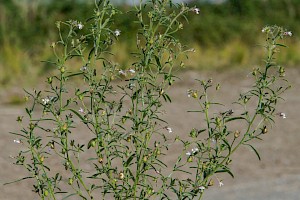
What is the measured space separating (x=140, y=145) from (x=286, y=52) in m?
11.5

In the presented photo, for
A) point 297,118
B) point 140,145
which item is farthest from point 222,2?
point 140,145

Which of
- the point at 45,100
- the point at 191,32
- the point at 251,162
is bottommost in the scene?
the point at 45,100

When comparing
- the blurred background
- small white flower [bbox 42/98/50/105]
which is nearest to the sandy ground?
small white flower [bbox 42/98/50/105]

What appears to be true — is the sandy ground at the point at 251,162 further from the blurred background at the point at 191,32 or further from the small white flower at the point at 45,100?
the blurred background at the point at 191,32

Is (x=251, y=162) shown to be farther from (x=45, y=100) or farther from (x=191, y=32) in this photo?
(x=191, y=32)

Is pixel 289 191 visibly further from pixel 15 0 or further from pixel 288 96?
pixel 15 0

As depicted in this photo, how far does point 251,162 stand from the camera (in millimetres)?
8156

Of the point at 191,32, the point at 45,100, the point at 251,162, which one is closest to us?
the point at 45,100

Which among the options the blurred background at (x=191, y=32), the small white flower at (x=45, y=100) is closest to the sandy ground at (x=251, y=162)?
the small white flower at (x=45, y=100)

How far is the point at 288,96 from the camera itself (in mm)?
11953

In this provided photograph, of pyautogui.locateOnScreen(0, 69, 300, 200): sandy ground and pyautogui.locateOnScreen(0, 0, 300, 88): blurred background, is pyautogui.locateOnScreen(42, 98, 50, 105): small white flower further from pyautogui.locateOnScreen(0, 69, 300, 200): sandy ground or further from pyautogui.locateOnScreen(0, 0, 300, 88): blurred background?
pyautogui.locateOnScreen(0, 0, 300, 88): blurred background

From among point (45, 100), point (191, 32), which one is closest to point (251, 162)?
point (45, 100)

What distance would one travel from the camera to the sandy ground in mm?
6980

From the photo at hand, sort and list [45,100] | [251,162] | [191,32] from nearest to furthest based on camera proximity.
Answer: [45,100] → [251,162] → [191,32]
